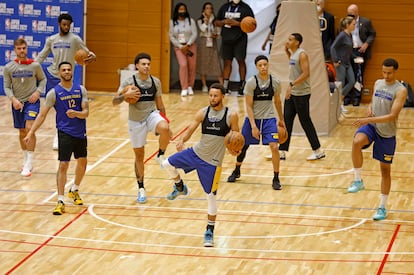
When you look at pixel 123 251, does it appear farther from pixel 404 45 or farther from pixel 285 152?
pixel 404 45

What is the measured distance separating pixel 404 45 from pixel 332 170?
8.21 meters

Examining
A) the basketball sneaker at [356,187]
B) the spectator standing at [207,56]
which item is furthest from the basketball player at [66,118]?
the spectator standing at [207,56]

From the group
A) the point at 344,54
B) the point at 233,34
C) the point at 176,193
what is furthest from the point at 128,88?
the point at 233,34

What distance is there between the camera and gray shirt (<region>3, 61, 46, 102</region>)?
46.9 feet

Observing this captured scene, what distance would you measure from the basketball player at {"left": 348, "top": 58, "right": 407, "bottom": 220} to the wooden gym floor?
82 cm

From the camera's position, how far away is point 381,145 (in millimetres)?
11953

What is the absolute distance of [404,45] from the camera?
22.4m

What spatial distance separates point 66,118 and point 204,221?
2.38 meters

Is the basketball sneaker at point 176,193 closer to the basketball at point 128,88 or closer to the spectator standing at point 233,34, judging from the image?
the basketball at point 128,88

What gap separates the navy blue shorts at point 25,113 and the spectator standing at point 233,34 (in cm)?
865

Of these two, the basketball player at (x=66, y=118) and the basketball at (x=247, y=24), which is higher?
the basketball at (x=247, y=24)

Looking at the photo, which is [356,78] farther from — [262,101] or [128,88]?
[128,88]

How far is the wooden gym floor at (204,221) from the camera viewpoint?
33.9ft

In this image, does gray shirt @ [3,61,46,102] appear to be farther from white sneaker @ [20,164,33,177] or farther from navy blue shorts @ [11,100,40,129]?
white sneaker @ [20,164,33,177]
